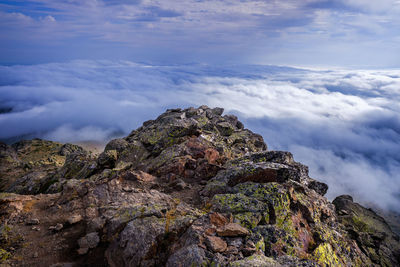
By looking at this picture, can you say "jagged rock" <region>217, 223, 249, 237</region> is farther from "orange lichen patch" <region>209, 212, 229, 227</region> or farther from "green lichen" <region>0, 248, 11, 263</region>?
"green lichen" <region>0, 248, 11, 263</region>

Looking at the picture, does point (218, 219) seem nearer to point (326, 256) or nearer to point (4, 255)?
point (326, 256)

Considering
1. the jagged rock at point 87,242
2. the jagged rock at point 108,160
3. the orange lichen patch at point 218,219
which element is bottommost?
the jagged rock at point 108,160

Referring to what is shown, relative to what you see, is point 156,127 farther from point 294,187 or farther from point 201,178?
point 294,187

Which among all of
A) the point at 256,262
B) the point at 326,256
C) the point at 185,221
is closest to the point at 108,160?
the point at 185,221

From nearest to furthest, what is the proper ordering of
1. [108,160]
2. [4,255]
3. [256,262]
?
[256,262], [4,255], [108,160]

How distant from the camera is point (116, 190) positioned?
49.1 feet

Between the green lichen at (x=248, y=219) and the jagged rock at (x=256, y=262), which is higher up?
the jagged rock at (x=256, y=262)

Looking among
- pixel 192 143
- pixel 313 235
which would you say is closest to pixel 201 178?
pixel 192 143

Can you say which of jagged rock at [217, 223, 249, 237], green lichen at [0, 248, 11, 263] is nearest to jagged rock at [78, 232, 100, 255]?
green lichen at [0, 248, 11, 263]

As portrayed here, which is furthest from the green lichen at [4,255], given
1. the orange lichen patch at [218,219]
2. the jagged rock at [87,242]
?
the orange lichen patch at [218,219]

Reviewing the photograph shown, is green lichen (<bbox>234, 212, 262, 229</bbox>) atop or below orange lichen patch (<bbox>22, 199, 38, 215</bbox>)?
atop

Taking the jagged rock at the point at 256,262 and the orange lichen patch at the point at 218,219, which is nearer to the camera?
the jagged rock at the point at 256,262

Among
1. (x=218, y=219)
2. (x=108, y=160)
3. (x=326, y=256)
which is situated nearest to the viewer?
(x=218, y=219)

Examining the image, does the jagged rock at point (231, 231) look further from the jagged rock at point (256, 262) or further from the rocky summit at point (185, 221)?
the jagged rock at point (256, 262)
